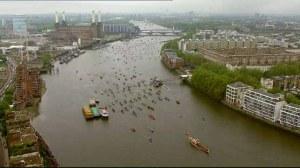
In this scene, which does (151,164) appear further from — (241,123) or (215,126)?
(241,123)

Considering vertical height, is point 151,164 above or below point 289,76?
below

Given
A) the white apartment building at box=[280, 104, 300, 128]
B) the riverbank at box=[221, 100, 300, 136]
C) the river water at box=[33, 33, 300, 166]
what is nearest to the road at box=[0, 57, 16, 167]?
the river water at box=[33, 33, 300, 166]

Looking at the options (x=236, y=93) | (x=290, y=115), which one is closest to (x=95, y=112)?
(x=236, y=93)

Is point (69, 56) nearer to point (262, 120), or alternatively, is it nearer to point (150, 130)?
point (150, 130)

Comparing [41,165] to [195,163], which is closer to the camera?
[41,165]

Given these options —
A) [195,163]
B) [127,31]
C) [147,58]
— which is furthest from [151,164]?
[127,31]

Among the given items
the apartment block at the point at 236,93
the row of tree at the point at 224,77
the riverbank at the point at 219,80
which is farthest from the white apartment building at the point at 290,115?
the apartment block at the point at 236,93

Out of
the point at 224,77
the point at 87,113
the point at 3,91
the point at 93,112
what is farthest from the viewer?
the point at 3,91
